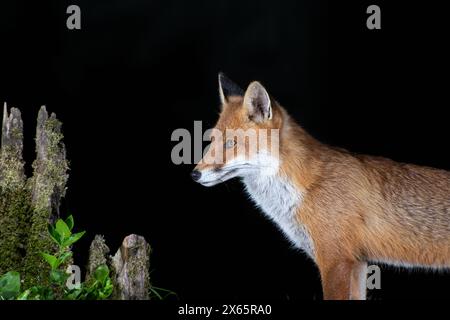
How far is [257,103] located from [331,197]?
73 centimetres

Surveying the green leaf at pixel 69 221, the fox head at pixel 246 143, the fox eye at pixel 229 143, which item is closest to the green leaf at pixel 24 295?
the green leaf at pixel 69 221

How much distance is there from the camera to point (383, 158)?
535 centimetres

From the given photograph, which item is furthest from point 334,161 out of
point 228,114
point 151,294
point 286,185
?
point 151,294

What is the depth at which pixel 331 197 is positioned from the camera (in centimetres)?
491

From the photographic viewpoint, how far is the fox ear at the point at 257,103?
4887 millimetres

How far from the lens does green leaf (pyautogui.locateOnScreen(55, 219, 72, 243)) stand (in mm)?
4719

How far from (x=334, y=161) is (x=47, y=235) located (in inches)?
73.1

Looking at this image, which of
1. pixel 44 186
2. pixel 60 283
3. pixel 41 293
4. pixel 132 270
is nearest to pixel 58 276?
pixel 60 283

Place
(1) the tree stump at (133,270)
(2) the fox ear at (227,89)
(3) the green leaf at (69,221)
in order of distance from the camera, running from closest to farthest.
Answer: (1) the tree stump at (133,270), (3) the green leaf at (69,221), (2) the fox ear at (227,89)

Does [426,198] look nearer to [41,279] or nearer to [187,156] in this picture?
[187,156]

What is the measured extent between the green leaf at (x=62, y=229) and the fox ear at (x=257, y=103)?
4.29ft

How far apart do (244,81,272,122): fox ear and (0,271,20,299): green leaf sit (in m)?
1.71

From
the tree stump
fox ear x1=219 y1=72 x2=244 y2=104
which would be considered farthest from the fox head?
the tree stump

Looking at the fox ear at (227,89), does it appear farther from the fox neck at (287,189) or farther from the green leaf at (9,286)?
the green leaf at (9,286)
